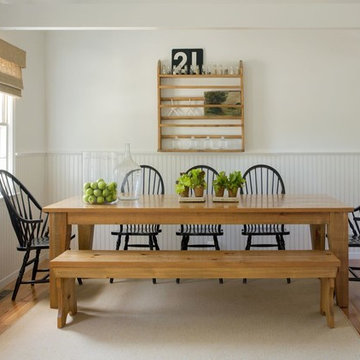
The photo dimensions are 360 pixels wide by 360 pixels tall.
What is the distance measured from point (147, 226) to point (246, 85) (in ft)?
6.15

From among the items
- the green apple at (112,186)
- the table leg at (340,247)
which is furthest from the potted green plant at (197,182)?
the table leg at (340,247)

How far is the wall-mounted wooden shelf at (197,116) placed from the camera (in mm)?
4438

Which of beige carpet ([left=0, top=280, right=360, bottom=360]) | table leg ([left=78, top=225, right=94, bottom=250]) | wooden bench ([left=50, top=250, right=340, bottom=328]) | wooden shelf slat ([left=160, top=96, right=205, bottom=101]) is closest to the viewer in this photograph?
beige carpet ([left=0, top=280, right=360, bottom=360])

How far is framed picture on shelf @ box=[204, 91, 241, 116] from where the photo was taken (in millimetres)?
4438

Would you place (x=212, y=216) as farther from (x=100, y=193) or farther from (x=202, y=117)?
(x=202, y=117)

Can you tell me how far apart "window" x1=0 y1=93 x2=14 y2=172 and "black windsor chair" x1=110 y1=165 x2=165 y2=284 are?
1.14 metres

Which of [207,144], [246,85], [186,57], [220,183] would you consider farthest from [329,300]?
[186,57]

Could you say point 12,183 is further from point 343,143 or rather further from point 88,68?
point 343,143

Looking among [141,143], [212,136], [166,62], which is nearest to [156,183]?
[141,143]

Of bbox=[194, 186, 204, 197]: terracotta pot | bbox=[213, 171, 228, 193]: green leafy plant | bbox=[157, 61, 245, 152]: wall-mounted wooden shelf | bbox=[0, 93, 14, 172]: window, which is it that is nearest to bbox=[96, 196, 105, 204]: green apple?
bbox=[194, 186, 204, 197]: terracotta pot

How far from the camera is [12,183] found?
11.8 feet

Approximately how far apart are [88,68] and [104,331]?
298cm

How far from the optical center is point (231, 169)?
4.51 m

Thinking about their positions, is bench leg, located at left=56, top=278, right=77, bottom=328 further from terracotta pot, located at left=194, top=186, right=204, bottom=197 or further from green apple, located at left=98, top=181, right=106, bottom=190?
terracotta pot, located at left=194, top=186, right=204, bottom=197
